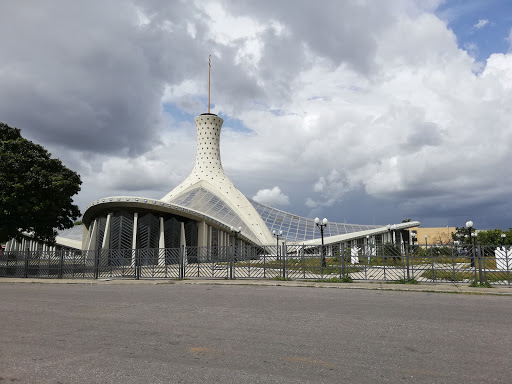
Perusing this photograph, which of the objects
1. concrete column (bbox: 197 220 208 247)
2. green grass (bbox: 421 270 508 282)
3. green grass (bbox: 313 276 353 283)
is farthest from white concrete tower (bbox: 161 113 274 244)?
green grass (bbox: 421 270 508 282)

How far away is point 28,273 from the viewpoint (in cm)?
2350

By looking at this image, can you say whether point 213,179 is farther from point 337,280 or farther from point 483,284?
point 483,284

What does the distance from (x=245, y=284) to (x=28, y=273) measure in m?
14.8

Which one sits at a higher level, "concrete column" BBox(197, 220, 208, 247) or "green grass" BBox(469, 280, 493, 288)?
"concrete column" BBox(197, 220, 208, 247)

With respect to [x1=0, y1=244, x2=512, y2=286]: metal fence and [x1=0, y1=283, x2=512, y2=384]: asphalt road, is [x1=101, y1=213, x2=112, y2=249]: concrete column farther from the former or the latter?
[x1=0, y1=283, x2=512, y2=384]: asphalt road

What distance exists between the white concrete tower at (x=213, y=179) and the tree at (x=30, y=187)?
20.2 m

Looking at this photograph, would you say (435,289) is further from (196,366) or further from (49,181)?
(49,181)

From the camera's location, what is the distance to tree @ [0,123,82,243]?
24.4 metres

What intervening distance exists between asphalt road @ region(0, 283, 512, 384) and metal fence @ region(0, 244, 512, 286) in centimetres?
689

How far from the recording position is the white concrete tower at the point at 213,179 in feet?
161

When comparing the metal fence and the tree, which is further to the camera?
the tree

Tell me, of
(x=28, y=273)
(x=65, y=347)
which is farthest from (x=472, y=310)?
(x=28, y=273)

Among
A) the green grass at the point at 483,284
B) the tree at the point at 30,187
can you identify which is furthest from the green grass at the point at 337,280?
the tree at the point at 30,187

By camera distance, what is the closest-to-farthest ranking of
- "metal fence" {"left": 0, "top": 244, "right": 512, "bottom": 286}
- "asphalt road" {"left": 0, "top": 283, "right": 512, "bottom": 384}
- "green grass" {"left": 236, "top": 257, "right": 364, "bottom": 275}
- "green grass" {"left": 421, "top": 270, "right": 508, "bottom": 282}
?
"asphalt road" {"left": 0, "top": 283, "right": 512, "bottom": 384}, "green grass" {"left": 421, "top": 270, "right": 508, "bottom": 282}, "metal fence" {"left": 0, "top": 244, "right": 512, "bottom": 286}, "green grass" {"left": 236, "top": 257, "right": 364, "bottom": 275}
